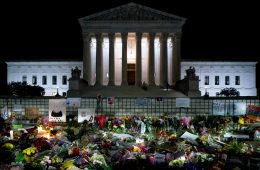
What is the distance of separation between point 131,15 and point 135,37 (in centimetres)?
310

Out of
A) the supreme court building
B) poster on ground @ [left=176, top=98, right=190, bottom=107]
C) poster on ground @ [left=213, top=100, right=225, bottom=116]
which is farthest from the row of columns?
poster on ground @ [left=213, top=100, right=225, bottom=116]

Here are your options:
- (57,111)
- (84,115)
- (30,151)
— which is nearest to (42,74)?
(57,111)

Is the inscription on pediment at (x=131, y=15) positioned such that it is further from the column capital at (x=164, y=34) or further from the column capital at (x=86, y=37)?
the column capital at (x=86, y=37)

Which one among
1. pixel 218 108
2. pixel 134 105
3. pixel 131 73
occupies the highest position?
pixel 131 73

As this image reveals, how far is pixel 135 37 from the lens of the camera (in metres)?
55.5

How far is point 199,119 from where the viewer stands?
93.9 feet

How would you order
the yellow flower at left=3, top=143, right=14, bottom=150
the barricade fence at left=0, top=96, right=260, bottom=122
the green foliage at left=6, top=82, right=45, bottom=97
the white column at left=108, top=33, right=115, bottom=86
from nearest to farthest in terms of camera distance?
the yellow flower at left=3, top=143, right=14, bottom=150, the barricade fence at left=0, top=96, right=260, bottom=122, the white column at left=108, top=33, right=115, bottom=86, the green foliage at left=6, top=82, right=45, bottom=97

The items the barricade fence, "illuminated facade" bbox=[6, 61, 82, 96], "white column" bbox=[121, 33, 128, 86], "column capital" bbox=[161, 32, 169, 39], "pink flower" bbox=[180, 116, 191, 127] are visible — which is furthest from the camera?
"illuminated facade" bbox=[6, 61, 82, 96]

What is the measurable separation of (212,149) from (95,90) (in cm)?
3125

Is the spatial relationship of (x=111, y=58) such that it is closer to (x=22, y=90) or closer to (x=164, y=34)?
(x=164, y=34)

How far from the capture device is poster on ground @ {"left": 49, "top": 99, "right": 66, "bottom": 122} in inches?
1110

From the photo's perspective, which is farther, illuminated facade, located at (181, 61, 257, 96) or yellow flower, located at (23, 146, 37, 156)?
illuminated facade, located at (181, 61, 257, 96)

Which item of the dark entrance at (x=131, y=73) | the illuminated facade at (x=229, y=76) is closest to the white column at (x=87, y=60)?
the dark entrance at (x=131, y=73)

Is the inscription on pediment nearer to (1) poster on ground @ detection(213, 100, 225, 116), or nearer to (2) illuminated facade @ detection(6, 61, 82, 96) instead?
(2) illuminated facade @ detection(6, 61, 82, 96)
